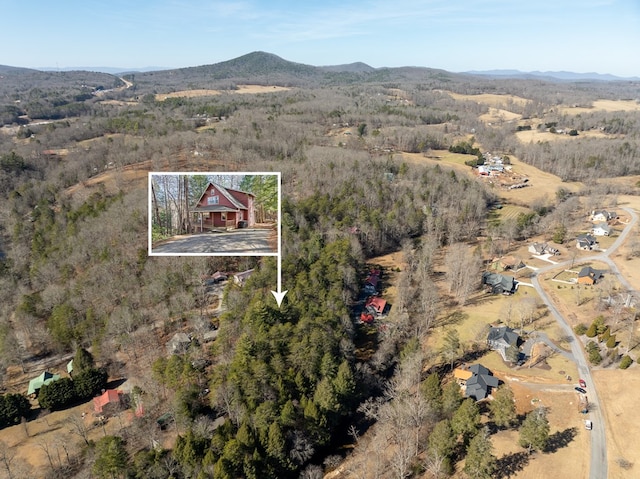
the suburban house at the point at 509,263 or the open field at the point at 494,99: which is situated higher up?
the open field at the point at 494,99

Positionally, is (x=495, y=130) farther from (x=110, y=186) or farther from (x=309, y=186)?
(x=110, y=186)

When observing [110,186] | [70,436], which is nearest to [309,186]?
[110,186]

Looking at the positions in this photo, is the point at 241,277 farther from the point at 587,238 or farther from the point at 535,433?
the point at 587,238

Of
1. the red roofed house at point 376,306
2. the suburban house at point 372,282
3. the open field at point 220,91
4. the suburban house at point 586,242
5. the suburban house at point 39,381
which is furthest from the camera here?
the open field at point 220,91

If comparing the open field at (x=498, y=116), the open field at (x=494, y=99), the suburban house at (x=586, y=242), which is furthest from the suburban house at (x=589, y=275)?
the open field at (x=494, y=99)

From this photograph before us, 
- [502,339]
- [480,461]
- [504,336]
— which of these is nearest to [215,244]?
[480,461]

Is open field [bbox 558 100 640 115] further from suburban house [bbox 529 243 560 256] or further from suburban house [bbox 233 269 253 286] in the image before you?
suburban house [bbox 233 269 253 286]

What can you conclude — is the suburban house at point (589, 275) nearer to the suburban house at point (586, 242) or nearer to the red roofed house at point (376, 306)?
the suburban house at point (586, 242)
